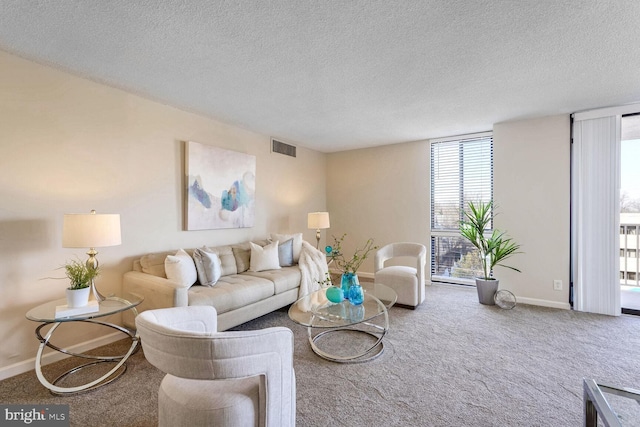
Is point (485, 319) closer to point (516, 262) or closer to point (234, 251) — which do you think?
point (516, 262)

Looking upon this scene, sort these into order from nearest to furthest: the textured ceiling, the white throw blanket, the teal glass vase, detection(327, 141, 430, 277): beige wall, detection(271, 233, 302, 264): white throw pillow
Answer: the textured ceiling → the teal glass vase → the white throw blanket → detection(271, 233, 302, 264): white throw pillow → detection(327, 141, 430, 277): beige wall

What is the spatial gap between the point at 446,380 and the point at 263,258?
2.45 m

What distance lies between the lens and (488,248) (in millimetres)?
4047

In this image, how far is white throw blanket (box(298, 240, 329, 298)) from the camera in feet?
12.8

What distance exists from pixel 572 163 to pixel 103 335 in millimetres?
5749

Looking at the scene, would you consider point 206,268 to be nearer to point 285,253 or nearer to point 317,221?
point 285,253

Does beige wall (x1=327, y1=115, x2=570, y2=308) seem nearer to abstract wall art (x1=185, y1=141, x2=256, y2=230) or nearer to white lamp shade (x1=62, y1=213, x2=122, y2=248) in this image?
abstract wall art (x1=185, y1=141, x2=256, y2=230)

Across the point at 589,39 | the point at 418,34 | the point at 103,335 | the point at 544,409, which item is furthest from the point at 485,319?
the point at 103,335

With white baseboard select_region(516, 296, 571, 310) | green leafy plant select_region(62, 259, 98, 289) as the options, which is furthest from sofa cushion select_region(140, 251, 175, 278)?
white baseboard select_region(516, 296, 571, 310)

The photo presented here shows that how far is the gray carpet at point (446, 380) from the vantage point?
1.84 m

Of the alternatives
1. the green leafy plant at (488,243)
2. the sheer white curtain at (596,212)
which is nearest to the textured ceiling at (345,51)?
the sheer white curtain at (596,212)

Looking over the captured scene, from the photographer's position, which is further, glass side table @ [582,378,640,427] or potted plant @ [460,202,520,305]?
potted plant @ [460,202,520,305]

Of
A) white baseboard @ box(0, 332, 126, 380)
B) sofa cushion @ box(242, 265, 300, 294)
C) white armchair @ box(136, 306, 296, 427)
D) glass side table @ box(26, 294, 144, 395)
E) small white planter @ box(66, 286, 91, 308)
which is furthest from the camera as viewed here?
sofa cushion @ box(242, 265, 300, 294)

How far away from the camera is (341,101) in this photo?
330 centimetres
